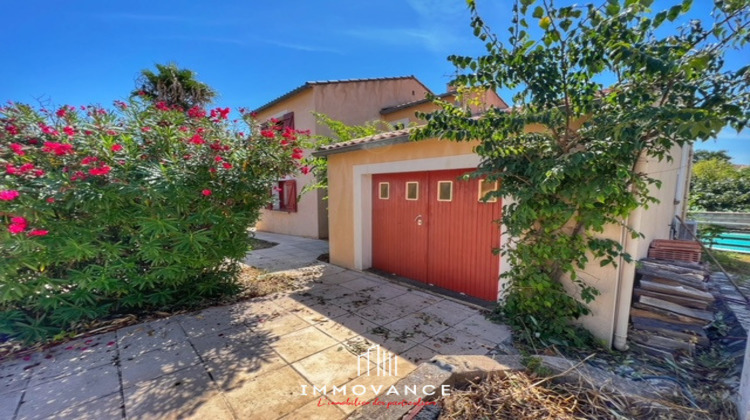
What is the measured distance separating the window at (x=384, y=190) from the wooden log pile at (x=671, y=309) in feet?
13.8

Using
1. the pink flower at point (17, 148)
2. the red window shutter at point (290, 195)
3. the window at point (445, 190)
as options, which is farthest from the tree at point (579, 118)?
the red window shutter at point (290, 195)

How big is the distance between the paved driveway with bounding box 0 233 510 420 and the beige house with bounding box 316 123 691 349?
0.88 meters

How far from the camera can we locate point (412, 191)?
229 inches

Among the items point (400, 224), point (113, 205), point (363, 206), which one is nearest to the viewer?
point (113, 205)

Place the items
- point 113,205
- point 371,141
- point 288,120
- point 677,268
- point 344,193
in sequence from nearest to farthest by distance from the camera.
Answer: point 113,205 < point 677,268 < point 371,141 < point 344,193 < point 288,120

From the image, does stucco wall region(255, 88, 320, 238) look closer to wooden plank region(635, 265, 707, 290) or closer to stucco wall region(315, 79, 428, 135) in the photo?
stucco wall region(315, 79, 428, 135)

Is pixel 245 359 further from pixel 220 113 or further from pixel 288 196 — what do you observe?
pixel 288 196

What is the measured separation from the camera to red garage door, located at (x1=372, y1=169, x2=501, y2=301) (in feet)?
15.5

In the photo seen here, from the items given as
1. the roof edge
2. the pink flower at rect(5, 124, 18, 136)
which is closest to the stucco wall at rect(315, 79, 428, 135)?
the roof edge

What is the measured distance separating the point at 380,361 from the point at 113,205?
3.79 meters

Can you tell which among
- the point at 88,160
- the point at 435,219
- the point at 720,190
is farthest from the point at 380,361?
the point at 720,190

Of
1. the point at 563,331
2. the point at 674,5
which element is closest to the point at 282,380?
the point at 563,331

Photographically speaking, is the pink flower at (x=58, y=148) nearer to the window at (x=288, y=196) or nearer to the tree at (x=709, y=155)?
the window at (x=288, y=196)

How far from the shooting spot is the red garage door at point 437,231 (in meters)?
4.71
